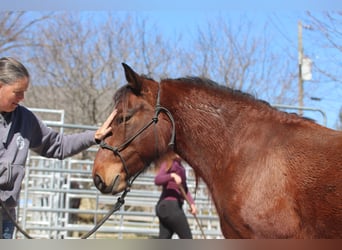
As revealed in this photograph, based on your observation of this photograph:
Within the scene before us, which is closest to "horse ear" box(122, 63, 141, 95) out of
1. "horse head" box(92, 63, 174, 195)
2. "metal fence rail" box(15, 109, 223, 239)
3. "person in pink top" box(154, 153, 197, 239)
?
"horse head" box(92, 63, 174, 195)

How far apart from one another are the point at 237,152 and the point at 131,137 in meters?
0.81

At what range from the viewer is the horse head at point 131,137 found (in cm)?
339

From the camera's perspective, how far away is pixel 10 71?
2.75m

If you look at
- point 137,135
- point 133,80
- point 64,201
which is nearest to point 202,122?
point 137,135

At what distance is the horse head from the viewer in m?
3.39

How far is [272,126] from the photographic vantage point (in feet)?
10.6

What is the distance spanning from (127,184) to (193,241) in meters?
1.95

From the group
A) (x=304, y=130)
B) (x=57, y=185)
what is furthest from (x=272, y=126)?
(x=57, y=185)

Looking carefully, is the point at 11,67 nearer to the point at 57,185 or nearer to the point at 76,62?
the point at 57,185

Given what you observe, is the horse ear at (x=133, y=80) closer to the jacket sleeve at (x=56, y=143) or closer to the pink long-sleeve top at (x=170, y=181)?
the jacket sleeve at (x=56, y=143)

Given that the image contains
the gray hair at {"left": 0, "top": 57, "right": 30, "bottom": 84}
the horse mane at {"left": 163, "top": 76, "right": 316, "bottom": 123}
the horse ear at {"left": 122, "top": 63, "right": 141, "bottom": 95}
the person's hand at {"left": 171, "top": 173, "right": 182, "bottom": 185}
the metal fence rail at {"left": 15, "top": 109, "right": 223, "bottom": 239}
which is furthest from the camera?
the metal fence rail at {"left": 15, "top": 109, "right": 223, "bottom": 239}

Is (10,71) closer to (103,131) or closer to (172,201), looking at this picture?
(103,131)

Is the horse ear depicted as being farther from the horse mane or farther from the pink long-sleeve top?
the pink long-sleeve top

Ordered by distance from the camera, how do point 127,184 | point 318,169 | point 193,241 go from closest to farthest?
point 193,241 → point 318,169 → point 127,184
